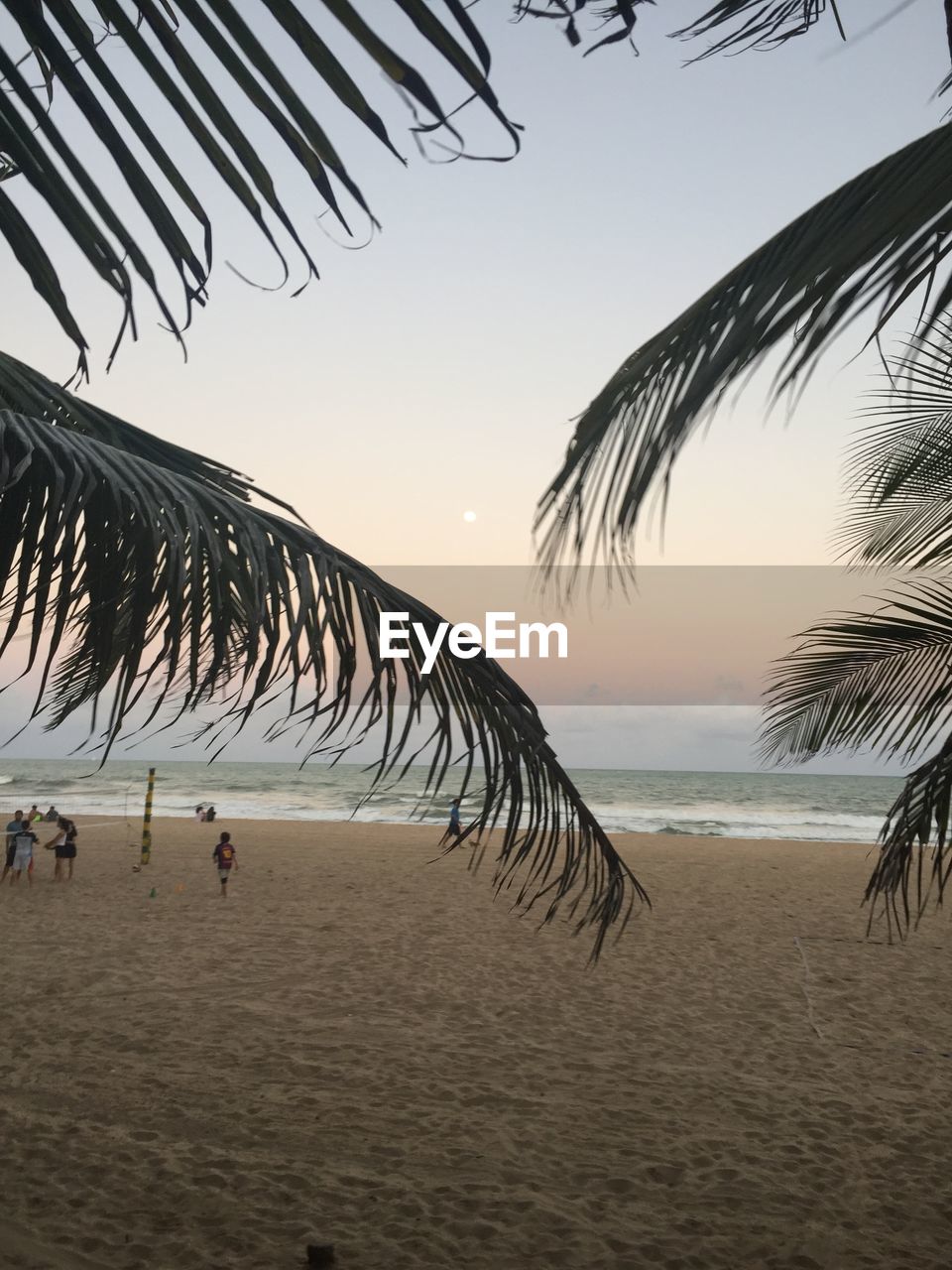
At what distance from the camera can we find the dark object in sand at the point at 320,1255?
4.17 meters

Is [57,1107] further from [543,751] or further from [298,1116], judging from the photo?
[543,751]

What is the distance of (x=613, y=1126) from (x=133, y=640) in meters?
4.98

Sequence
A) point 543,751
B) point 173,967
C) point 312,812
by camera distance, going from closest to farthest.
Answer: point 543,751 < point 173,967 < point 312,812

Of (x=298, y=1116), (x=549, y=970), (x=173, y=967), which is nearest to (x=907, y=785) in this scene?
(x=298, y=1116)

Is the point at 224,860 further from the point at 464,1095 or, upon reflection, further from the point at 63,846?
the point at 464,1095

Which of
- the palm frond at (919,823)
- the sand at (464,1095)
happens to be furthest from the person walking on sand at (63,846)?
the palm frond at (919,823)

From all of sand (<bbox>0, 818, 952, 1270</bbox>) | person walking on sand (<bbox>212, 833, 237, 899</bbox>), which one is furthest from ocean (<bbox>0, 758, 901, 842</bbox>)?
sand (<bbox>0, 818, 952, 1270</bbox>)

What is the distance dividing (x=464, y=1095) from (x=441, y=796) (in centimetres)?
2158

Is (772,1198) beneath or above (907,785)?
beneath

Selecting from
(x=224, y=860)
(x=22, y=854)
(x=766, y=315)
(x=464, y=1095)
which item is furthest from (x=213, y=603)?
(x=22, y=854)

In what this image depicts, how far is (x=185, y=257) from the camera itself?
81cm

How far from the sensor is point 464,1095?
20.7 feet

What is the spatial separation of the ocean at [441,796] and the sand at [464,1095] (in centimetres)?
1719

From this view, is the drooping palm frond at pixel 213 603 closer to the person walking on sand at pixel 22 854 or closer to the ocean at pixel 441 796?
the person walking on sand at pixel 22 854
